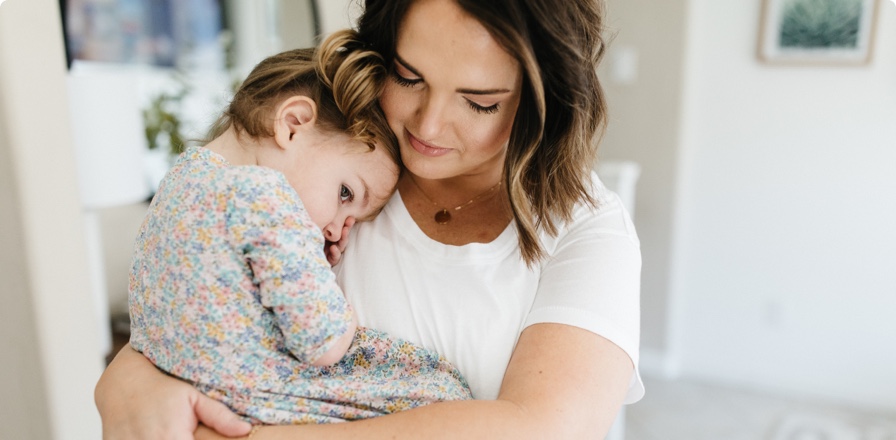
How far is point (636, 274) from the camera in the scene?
98cm

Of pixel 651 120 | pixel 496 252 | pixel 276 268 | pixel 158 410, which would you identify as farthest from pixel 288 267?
pixel 651 120

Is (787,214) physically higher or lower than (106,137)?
lower

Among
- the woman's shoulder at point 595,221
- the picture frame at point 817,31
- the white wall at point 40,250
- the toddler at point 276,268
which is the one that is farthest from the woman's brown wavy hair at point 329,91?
the picture frame at point 817,31

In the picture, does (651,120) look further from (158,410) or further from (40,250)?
(158,410)

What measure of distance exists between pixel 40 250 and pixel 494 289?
1.04m

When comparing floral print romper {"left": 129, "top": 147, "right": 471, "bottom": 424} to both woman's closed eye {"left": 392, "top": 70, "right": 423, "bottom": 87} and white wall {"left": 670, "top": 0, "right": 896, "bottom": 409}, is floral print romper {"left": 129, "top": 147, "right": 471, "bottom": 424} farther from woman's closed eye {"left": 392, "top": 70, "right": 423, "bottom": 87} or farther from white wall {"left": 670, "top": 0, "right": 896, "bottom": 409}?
white wall {"left": 670, "top": 0, "right": 896, "bottom": 409}

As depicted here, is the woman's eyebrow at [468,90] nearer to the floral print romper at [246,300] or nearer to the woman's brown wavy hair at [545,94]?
the woman's brown wavy hair at [545,94]

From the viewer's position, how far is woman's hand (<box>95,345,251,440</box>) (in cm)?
82

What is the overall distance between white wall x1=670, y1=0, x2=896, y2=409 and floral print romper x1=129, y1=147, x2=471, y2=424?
9.10ft

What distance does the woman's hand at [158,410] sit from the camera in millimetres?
819

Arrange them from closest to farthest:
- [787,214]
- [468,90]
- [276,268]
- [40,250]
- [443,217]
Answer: [276,268] < [468,90] < [443,217] < [40,250] < [787,214]

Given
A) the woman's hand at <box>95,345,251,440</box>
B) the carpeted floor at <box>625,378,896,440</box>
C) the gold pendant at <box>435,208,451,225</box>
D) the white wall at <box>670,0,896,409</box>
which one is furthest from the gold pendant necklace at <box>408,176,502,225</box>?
the white wall at <box>670,0,896,409</box>

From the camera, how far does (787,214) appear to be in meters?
3.15

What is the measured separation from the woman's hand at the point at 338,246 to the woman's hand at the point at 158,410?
0.32 m
